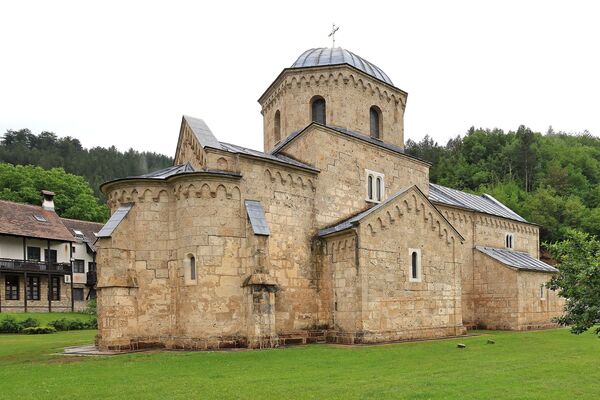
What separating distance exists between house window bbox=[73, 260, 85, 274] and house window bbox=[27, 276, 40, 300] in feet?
17.0

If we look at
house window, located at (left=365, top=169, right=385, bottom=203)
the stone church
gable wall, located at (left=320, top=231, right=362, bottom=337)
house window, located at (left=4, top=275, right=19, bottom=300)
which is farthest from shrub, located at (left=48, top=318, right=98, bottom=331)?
house window, located at (left=365, top=169, right=385, bottom=203)

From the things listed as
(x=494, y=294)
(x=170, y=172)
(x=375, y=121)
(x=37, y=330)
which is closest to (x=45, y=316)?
(x=37, y=330)

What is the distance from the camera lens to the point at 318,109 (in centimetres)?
2530

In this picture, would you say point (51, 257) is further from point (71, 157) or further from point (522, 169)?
point (522, 169)

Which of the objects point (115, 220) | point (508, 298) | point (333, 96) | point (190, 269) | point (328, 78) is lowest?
point (508, 298)

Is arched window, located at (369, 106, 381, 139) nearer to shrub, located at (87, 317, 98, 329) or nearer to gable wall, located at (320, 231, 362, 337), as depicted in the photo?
gable wall, located at (320, 231, 362, 337)

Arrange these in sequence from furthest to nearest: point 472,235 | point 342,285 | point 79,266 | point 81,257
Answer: point 81,257 → point 79,266 → point 472,235 → point 342,285

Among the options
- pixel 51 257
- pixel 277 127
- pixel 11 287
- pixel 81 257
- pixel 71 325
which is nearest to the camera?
pixel 277 127

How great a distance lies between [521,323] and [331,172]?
581 inches

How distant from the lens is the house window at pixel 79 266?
47287 mm

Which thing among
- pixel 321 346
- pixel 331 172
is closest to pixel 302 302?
pixel 321 346

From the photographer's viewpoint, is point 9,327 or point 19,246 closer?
point 9,327

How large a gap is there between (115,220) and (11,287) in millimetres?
26738

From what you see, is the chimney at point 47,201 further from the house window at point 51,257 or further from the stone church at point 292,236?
the stone church at point 292,236
